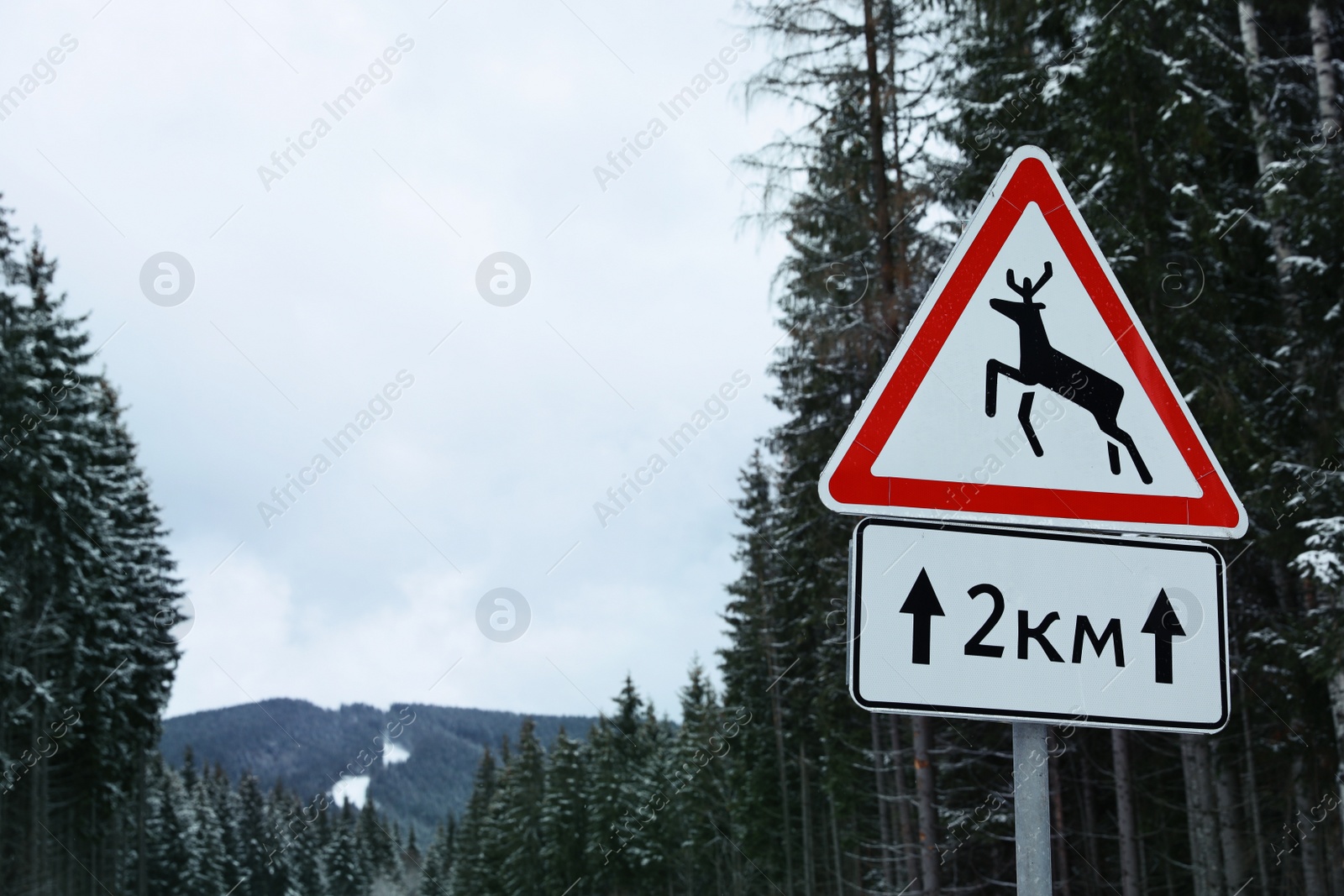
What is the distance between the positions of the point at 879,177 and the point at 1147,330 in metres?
5.09

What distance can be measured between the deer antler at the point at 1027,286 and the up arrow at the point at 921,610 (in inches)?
28.4

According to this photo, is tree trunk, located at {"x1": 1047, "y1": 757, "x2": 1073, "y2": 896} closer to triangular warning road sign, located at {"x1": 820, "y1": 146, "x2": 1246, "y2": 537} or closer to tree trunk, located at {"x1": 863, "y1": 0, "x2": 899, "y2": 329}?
tree trunk, located at {"x1": 863, "y1": 0, "x2": 899, "y2": 329}

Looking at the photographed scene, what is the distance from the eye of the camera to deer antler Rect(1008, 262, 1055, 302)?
2.49 metres

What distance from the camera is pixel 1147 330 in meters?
12.4

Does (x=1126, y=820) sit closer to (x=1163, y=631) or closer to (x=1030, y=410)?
(x=1163, y=631)

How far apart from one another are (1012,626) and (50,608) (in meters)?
32.2

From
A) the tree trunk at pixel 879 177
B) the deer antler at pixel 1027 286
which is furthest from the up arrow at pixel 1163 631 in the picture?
the tree trunk at pixel 879 177

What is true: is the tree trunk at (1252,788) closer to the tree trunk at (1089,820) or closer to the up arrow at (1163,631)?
the tree trunk at (1089,820)

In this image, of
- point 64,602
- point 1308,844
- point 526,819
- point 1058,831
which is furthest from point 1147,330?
point 526,819

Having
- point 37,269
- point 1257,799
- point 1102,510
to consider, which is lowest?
point 1257,799

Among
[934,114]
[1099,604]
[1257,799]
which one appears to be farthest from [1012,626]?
[1257,799]

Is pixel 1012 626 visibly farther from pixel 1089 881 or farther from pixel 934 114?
pixel 1089 881

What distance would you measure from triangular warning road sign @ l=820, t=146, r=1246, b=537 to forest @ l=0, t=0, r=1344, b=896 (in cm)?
710

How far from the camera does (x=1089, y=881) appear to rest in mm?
21594
